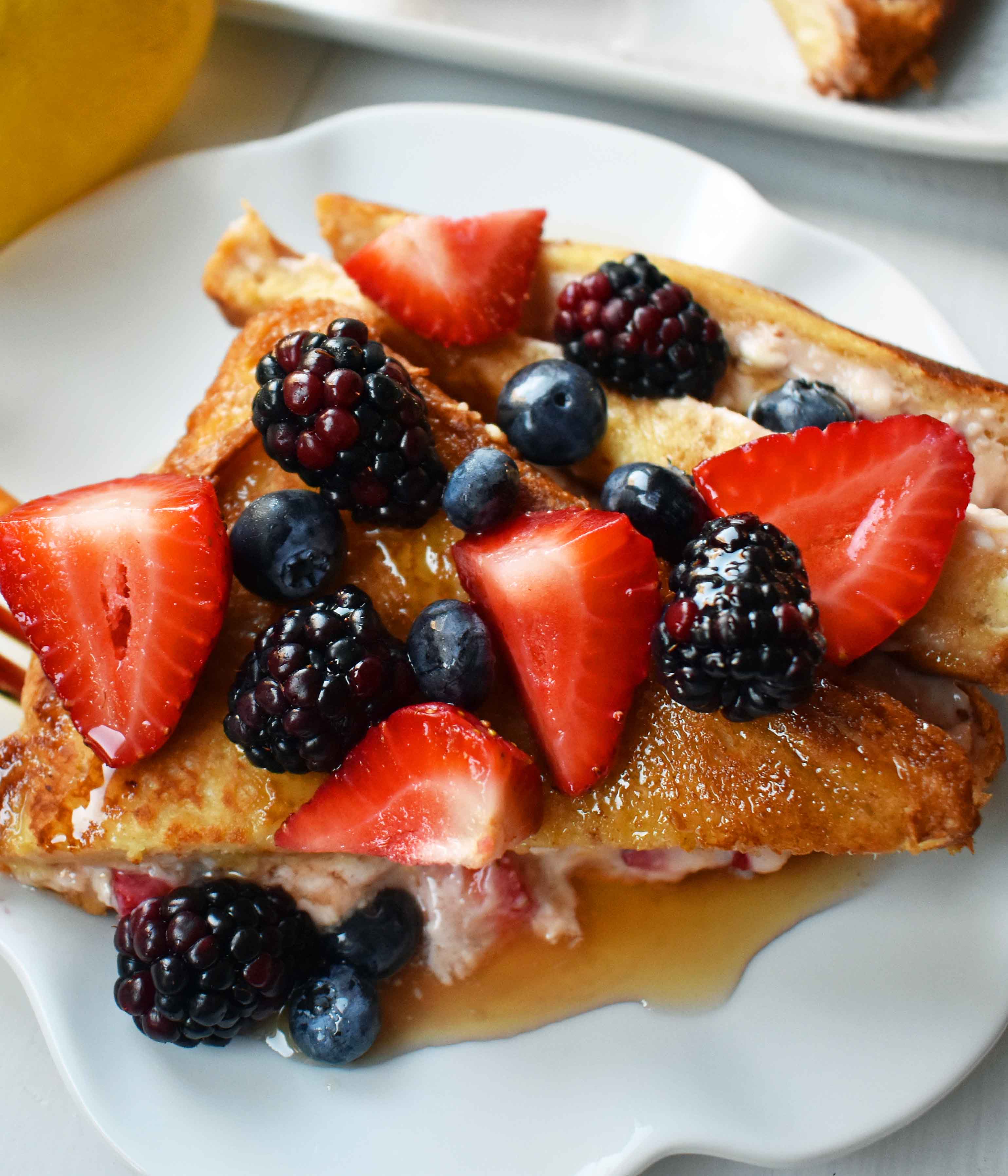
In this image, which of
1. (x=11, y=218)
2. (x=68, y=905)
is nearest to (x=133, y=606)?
(x=68, y=905)

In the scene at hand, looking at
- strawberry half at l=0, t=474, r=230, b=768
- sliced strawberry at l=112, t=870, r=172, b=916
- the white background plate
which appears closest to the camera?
strawberry half at l=0, t=474, r=230, b=768

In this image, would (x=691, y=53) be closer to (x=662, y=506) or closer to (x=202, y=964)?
(x=662, y=506)

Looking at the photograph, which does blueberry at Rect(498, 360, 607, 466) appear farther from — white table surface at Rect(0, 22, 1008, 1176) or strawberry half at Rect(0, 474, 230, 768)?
white table surface at Rect(0, 22, 1008, 1176)

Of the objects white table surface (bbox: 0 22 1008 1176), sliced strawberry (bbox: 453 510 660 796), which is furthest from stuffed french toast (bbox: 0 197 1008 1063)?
white table surface (bbox: 0 22 1008 1176)

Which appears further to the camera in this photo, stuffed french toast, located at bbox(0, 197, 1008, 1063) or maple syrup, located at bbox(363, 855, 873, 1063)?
maple syrup, located at bbox(363, 855, 873, 1063)

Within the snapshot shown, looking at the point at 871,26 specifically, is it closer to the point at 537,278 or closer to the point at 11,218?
the point at 537,278

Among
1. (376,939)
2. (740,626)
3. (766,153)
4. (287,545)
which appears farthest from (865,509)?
(766,153)

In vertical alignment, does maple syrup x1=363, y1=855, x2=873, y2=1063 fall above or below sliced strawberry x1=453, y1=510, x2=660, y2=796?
below
